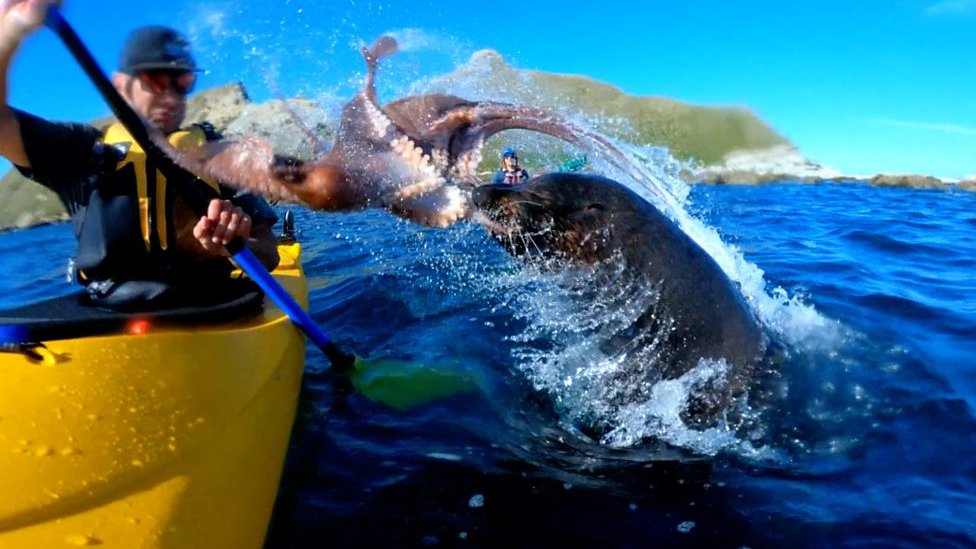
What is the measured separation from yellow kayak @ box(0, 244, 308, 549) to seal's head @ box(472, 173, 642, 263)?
1.52 m

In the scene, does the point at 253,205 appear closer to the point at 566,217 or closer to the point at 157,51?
the point at 157,51

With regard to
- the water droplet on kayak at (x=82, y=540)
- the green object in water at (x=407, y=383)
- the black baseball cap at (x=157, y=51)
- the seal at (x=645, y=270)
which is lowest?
the green object in water at (x=407, y=383)

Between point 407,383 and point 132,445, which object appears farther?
point 407,383

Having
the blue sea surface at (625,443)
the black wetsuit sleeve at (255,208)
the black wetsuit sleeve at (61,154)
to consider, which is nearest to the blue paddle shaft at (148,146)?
the black wetsuit sleeve at (255,208)

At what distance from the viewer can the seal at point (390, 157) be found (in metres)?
2.29

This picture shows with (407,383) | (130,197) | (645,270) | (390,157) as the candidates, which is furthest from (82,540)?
(645,270)

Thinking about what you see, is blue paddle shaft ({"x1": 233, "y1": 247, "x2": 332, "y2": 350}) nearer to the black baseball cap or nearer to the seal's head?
the black baseball cap

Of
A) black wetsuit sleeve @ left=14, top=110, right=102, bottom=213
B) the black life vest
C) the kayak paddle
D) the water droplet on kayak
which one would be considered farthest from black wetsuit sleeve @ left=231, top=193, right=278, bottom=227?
the black life vest

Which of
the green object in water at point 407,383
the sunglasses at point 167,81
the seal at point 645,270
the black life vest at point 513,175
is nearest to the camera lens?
the sunglasses at point 167,81

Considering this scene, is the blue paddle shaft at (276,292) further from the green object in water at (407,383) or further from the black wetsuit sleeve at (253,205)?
the green object in water at (407,383)

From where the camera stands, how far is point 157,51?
245 cm

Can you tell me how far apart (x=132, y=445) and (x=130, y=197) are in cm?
121

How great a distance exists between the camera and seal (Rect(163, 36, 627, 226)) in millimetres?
2287

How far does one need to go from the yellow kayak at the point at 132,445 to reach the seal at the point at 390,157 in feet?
2.33
